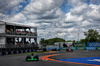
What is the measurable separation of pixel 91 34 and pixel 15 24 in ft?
293

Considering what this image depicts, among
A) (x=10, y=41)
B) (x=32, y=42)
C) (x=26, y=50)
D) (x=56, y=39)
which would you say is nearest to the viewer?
(x=10, y=41)

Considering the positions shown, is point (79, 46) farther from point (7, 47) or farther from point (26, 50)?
point (7, 47)

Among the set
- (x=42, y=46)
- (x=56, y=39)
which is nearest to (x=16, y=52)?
(x=42, y=46)

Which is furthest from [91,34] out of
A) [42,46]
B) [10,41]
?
[10,41]

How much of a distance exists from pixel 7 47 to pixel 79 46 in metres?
36.7

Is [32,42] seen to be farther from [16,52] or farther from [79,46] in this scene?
[79,46]

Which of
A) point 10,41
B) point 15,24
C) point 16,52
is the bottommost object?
point 16,52

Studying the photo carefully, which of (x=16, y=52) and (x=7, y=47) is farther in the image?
(x=16, y=52)

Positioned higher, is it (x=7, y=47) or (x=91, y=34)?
(x=91, y=34)

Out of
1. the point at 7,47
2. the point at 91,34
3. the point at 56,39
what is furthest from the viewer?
the point at 56,39

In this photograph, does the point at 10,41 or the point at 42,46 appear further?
the point at 42,46

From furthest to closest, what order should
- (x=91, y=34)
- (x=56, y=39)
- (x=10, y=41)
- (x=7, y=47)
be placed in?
(x=56, y=39) < (x=91, y=34) < (x=10, y=41) < (x=7, y=47)

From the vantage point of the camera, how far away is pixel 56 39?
194 m

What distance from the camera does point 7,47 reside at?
35469 millimetres
